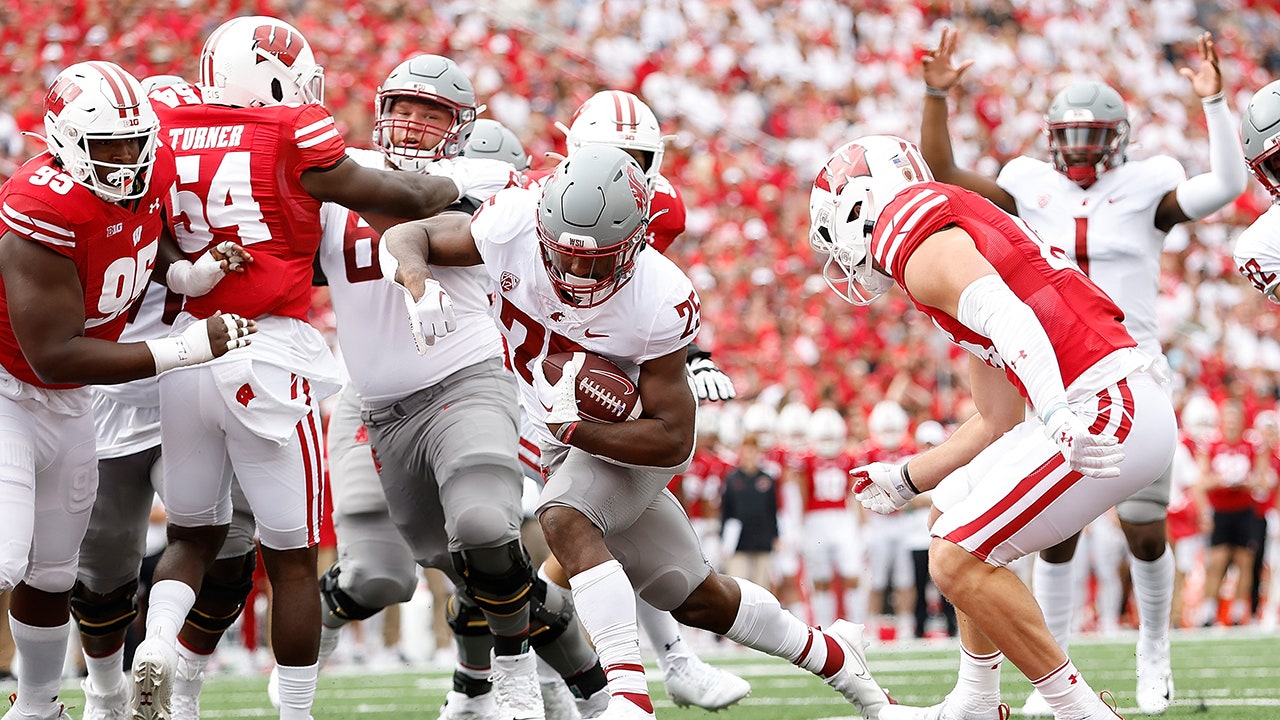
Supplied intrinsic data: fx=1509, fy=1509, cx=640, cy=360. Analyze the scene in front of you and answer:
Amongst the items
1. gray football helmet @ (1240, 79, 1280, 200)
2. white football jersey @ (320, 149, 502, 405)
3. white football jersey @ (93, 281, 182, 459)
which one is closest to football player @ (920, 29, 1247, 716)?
gray football helmet @ (1240, 79, 1280, 200)

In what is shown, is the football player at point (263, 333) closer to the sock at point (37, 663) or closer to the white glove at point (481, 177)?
the sock at point (37, 663)

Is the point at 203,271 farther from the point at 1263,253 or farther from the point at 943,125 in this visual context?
the point at 1263,253

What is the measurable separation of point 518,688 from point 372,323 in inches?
51.7

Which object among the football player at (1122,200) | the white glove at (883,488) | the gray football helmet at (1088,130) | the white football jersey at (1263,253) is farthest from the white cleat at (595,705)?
the gray football helmet at (1088,130)

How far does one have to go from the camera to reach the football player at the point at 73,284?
3.95m

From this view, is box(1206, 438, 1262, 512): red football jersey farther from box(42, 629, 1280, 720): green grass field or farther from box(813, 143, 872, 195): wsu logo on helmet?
box(813, 143, 872, 195): wsu logo on helmet

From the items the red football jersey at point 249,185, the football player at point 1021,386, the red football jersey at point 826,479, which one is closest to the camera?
the football player at point 1021,386

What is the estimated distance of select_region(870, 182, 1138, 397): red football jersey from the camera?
3750 millimetres

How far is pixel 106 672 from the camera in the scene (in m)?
4.86

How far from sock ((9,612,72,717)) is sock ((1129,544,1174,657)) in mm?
3759

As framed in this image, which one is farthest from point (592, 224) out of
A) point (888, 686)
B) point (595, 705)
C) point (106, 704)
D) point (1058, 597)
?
point (888, 686)

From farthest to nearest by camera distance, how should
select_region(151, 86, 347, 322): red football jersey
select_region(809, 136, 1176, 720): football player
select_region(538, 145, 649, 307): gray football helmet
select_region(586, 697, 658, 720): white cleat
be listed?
1. select_region(151, 86, 347, 322): red football jersey
2. select_region(538, 145, 649, 307): gray football helmet
3. select_region(586, 697, 658, 720): white cleat
4. select_region(809, 136, 1176, 720): football player

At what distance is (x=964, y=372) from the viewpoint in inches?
537

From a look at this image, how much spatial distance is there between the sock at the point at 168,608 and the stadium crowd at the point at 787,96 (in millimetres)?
7628
